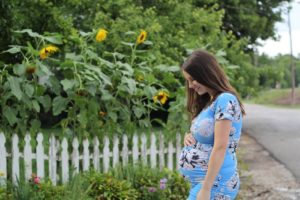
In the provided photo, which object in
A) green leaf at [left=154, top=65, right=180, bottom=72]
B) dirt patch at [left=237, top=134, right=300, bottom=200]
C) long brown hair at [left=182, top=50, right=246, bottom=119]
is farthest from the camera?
dirt patch at [left=237, top=134, right=300, bottom=200]

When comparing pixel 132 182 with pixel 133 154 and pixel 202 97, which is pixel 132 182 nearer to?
pixel 133 154

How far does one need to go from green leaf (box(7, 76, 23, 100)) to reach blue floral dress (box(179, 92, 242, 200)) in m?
2.38

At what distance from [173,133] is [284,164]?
3823mm

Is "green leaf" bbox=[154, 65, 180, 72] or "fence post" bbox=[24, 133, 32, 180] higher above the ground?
"green leaf" bbox=[154, 65, 180, 72]

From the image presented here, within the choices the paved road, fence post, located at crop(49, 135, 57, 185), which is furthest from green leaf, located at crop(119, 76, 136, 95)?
the paved road

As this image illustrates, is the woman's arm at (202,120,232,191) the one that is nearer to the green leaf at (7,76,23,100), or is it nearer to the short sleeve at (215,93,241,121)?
the short sleeve at (215,93,241,121)

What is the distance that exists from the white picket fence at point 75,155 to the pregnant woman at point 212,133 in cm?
256

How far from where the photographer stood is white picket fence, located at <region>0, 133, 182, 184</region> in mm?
5340

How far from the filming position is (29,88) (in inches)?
205

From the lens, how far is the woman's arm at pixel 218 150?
9.34 ft

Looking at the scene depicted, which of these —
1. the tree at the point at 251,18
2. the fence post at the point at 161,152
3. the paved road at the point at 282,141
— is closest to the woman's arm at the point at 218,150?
the fence post at the point at 161,152

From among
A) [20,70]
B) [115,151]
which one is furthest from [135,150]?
[20,70]

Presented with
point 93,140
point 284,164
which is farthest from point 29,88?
point 284,164

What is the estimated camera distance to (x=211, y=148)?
304cm
